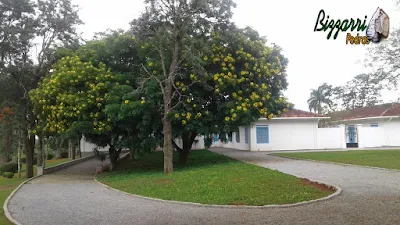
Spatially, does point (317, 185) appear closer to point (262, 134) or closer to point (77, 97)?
point (77, 97)

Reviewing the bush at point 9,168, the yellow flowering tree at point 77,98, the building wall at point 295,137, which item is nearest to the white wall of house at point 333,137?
the building wall at point 295,137

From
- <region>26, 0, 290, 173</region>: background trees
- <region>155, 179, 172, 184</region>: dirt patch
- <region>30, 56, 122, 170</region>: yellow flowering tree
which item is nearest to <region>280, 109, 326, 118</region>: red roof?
<region>26, 0, 290, 173</region>: background trees

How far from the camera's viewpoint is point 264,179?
1144 centimetres

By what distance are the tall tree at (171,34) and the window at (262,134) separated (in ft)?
39.3

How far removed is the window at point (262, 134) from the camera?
27.1 m

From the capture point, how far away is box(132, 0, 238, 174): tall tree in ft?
50.3

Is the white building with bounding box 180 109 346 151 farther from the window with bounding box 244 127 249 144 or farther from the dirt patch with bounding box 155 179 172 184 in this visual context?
the dirt patch with bounding box 155 179 172 184

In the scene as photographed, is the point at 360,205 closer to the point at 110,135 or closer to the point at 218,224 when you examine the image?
the point at 218,224

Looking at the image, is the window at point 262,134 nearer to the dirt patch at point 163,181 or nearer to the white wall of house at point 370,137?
the white wall of house at point 370,137

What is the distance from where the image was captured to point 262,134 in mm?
27141

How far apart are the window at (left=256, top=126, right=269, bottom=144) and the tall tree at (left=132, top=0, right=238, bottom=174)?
12.0m

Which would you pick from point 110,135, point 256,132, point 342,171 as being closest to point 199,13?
point 110,135

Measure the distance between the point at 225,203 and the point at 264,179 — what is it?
10.9 ft

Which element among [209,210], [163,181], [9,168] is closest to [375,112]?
[163,181]
